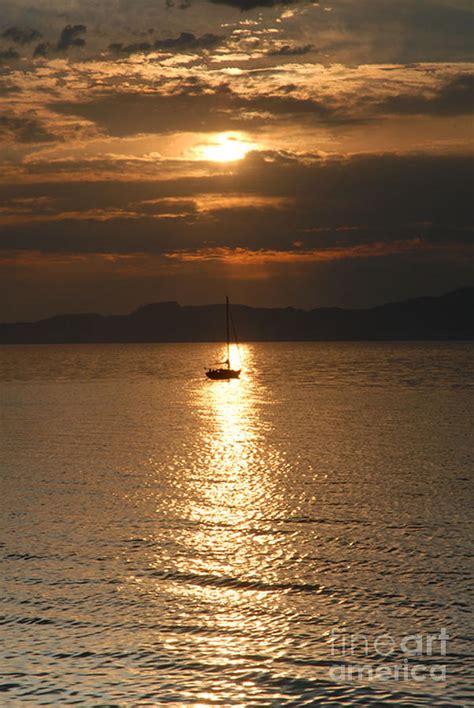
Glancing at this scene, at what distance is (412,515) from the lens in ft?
149

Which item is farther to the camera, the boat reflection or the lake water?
the boat reflection

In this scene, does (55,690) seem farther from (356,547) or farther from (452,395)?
(452,395)

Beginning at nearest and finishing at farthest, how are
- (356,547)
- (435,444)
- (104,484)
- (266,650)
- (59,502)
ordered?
(266,650) → (356,547) → (59,502) → (104,484) → (435,444)

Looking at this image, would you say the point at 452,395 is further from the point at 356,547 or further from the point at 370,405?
the point at 356,547

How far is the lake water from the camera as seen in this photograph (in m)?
23.0

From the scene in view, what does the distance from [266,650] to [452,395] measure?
12283 centimetres

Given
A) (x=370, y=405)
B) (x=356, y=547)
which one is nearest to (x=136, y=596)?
(x=356, y=547)

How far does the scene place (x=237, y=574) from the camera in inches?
1299

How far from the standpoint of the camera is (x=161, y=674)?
2320 cm

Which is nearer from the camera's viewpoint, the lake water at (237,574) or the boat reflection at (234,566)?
the lake water at (237,574)

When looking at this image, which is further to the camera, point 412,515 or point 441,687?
point 412,515

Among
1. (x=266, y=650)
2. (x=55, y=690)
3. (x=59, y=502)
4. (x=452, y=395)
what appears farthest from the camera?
(x=452, y=395)

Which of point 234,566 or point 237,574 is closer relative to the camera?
point 237,574

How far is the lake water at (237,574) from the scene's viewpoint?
23.0 metres
